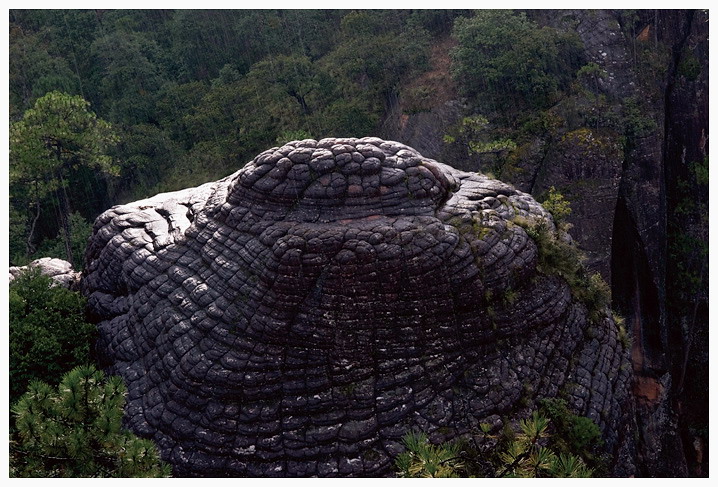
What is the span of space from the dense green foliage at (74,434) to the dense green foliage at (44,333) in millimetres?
4512

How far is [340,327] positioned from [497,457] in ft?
9.61

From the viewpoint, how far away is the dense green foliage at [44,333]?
35.3 feet

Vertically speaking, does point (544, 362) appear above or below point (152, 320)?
below

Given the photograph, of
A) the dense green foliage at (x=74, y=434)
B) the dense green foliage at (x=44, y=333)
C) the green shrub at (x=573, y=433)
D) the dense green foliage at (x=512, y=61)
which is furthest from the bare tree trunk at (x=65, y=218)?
the green shrub at (x=573, y=433)

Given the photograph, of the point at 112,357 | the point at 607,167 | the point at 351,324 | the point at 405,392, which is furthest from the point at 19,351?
the point at 607,167

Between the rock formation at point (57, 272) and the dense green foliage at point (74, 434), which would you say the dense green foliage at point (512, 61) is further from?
the dense green foliage at point (74, 434)

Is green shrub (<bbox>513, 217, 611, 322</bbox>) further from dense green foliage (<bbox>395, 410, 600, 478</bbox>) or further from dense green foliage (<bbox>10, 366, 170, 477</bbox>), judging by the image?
dense green foliage (<bbox>10, 366, 170, 477</bbox>)

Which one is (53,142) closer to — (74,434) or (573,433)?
(74,434)

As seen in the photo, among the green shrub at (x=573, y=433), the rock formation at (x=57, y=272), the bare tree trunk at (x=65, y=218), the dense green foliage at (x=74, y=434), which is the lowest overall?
the bare tree trunk at (x=65, y=218)

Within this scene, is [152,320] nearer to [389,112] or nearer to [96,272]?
[96,272]

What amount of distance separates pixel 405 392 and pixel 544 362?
2.46m

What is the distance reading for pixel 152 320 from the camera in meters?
10.1

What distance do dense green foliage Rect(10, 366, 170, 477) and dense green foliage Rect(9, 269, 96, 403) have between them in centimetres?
451

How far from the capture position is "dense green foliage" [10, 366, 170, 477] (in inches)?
246
